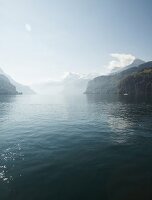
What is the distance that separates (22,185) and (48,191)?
3.38 meters

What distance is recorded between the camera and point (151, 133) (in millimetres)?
41719

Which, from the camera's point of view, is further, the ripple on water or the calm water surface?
the ripple on water

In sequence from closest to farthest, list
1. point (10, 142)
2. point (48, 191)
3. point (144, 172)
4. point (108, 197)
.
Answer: point (108, 197) → point (48, 191) → point (144, 172) → point (10, 142)

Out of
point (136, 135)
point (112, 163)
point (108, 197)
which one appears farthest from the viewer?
point (136, 135)

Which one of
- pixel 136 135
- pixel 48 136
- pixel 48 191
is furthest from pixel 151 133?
pixel 48 191

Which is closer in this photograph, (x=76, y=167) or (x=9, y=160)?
(x=76, y=167)

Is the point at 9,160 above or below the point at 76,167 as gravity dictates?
above

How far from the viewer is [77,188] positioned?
19.1 m

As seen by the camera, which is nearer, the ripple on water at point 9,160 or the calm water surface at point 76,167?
the calm water surface at point 76,167

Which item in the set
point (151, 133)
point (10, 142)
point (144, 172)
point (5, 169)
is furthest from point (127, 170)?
→ point (10, 142)

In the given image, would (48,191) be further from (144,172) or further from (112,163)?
(144,172)

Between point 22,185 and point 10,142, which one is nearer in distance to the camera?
point 22,185

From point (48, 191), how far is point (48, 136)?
2233 cm

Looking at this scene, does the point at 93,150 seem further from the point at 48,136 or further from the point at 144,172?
the point at 48,136
